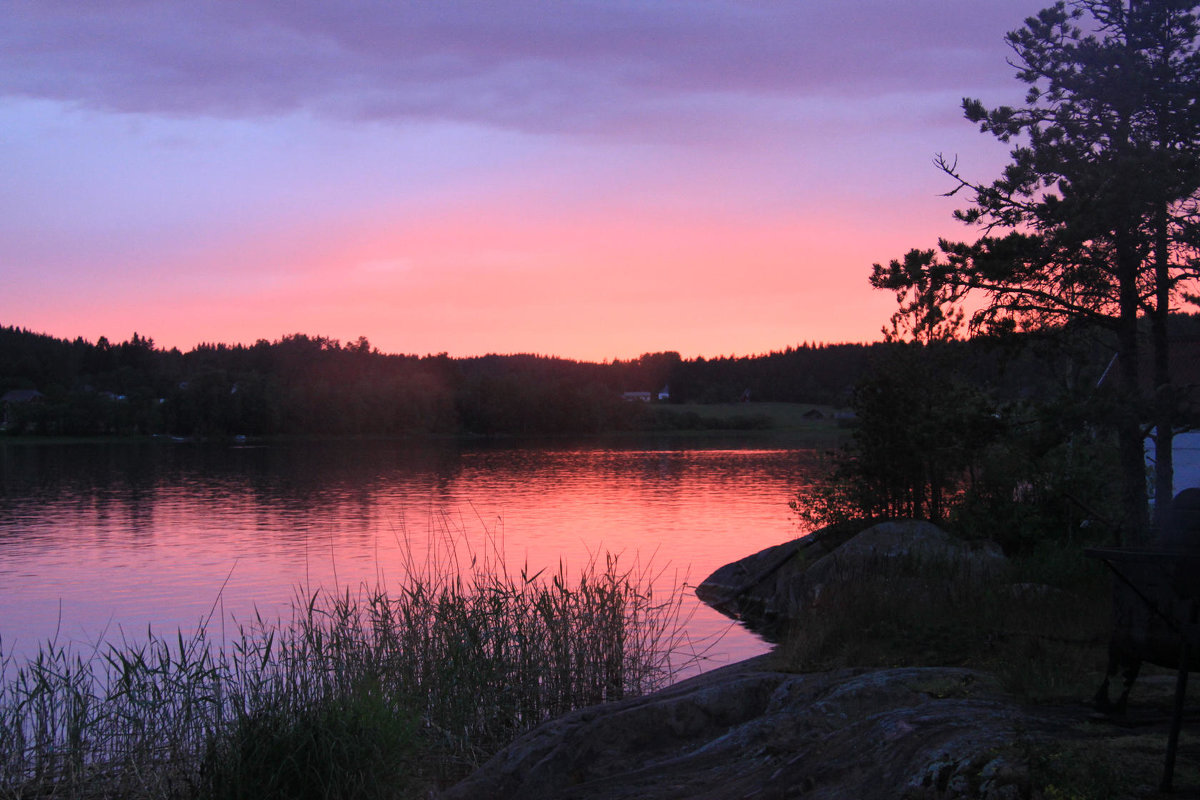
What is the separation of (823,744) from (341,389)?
126 metres

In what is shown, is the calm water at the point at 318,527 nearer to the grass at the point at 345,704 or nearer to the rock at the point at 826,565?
the rock at the point at 826,565

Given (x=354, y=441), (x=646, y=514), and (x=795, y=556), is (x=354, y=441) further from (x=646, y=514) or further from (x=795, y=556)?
(x=795, y=556)

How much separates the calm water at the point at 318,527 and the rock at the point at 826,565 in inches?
41.2

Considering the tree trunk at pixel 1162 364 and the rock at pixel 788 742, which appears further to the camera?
the tree trunk at pixel 1162 364

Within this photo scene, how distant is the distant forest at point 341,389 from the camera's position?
372 feet

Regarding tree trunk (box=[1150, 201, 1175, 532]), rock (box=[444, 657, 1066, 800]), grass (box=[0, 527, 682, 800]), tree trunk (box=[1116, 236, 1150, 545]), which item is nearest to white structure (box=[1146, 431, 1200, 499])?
tree trunk (box=[1150, 201, 1175, 532])

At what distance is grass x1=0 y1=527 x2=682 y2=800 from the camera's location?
761 centimetres

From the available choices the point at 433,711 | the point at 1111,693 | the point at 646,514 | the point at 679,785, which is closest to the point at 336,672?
the point at 433,711

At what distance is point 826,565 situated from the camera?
16.3 metres

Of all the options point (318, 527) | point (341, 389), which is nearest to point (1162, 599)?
point (318, 527)

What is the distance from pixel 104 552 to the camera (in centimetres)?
2791

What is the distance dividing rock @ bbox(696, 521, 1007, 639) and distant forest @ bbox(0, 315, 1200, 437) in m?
Answer: 78.0

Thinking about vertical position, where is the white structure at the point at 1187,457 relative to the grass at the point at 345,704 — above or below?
above

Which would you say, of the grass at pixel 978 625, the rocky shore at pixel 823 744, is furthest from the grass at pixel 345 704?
the grass at pixel 978 625
